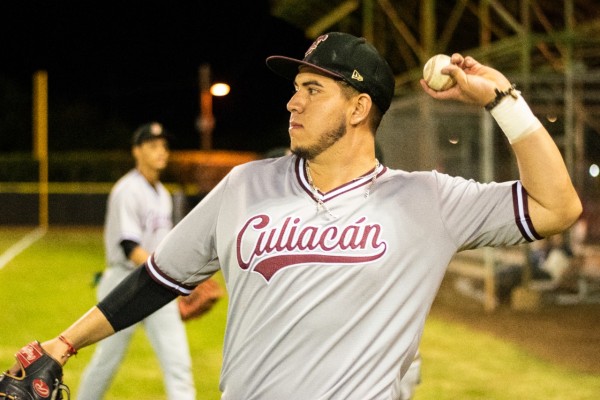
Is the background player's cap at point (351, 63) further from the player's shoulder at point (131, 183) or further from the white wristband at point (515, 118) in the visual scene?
the player's shoulder at point (131, 183)

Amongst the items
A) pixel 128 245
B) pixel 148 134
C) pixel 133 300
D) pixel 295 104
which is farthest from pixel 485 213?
pixel 148 134

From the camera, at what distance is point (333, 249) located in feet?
8.77

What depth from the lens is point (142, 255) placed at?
229 inches

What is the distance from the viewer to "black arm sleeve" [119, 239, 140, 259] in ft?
19.3

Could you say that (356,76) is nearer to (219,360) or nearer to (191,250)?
(191,250)

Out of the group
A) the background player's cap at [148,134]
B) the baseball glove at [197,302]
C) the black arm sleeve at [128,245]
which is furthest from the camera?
the background player's cap at [148,134]

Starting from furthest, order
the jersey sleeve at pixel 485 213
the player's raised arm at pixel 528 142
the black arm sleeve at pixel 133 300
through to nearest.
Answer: the black arm sleeve at pixel 133 300 → the jersey sleeve at pixel 485 213 → the player's raised arm at pixel 528 142

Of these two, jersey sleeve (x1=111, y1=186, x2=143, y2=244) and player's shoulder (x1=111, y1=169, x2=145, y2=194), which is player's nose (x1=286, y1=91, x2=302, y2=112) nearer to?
jersey sleeve (x1=111, y1=186, x2=143, y2=244)

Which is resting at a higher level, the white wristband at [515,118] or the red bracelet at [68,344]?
the white wristband at [515,118]

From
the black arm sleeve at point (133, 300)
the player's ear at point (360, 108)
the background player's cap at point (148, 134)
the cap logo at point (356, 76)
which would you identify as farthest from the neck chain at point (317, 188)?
the background player's cap at point (148, 134)

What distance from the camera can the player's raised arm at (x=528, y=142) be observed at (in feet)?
8.55

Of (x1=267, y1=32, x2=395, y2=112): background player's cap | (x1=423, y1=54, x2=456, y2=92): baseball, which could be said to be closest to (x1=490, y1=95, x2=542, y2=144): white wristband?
(x1=423, y1=54, x2=456, y2=92): baseball

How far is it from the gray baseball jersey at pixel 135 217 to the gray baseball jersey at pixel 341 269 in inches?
128

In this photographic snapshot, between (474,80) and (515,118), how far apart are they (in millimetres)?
163
